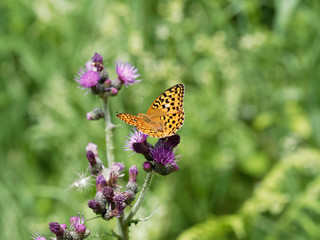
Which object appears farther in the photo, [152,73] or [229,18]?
[229,18]

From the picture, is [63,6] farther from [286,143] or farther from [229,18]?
[286,143]

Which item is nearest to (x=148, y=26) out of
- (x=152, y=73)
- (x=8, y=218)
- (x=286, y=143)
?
(x=152, y=73)

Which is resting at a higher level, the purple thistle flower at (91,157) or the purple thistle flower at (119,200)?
the purple thistle flower at (91,157)

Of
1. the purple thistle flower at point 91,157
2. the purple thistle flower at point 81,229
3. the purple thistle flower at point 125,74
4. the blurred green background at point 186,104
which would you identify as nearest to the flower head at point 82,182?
the purple thistle flower at point 91,157

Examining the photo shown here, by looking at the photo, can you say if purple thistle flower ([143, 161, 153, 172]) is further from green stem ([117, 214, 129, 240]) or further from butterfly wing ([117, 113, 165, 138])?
green stem ([117, 214, 129, 240])

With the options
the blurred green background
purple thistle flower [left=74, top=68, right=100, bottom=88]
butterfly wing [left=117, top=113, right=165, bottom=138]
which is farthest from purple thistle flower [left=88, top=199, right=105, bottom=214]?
the blurred green background

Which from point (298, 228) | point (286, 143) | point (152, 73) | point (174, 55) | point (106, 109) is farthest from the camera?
point (174, 55)

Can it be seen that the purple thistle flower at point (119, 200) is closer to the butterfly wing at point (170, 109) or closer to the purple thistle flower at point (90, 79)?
the butterfly wing at point (170, 109)
